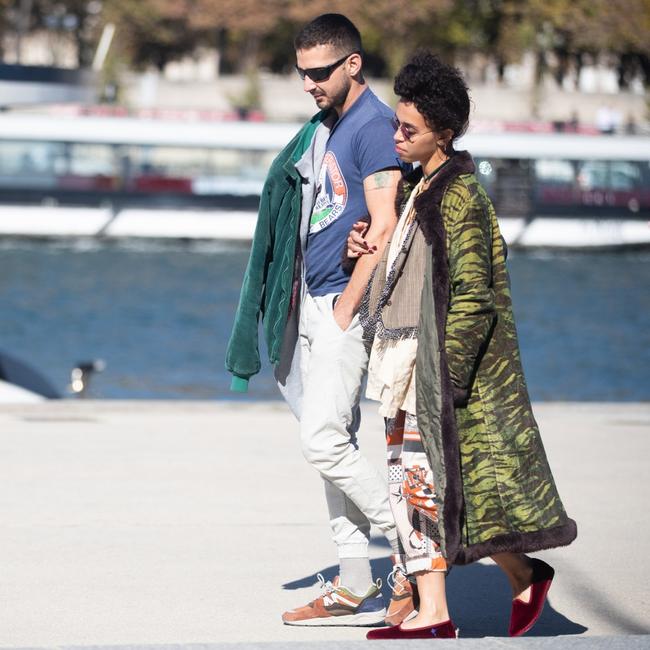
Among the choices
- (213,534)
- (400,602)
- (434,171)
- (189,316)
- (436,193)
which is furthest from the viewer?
(189,316)

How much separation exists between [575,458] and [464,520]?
3477 millimetres

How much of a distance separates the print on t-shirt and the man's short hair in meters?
0.33

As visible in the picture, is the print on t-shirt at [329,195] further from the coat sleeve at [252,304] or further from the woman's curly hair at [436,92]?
the woman's curly hair at [436,92]

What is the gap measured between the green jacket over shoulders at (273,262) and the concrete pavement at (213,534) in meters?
0.79

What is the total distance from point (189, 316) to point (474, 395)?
2726 cm

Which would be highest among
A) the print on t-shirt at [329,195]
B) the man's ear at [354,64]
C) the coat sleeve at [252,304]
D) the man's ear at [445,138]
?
the man's ear at [354,64]

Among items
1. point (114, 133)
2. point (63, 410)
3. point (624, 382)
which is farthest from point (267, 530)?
point (114, 133)

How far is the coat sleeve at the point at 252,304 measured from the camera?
14.8 feet

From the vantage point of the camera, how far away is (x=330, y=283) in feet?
14.5

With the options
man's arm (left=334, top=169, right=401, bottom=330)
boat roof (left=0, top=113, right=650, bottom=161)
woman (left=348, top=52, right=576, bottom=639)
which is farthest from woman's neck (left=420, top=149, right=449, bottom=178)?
boat roof (left=0, top=113, right=650, bottom=161)

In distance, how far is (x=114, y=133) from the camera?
143 ft

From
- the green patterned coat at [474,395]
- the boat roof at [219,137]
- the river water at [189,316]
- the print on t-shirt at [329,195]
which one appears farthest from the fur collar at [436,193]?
the boat roof at [219,137]

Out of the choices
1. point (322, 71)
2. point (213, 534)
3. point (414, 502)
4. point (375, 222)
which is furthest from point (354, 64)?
point (213, 534)

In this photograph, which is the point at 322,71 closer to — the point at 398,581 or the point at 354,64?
the point at 354,64
